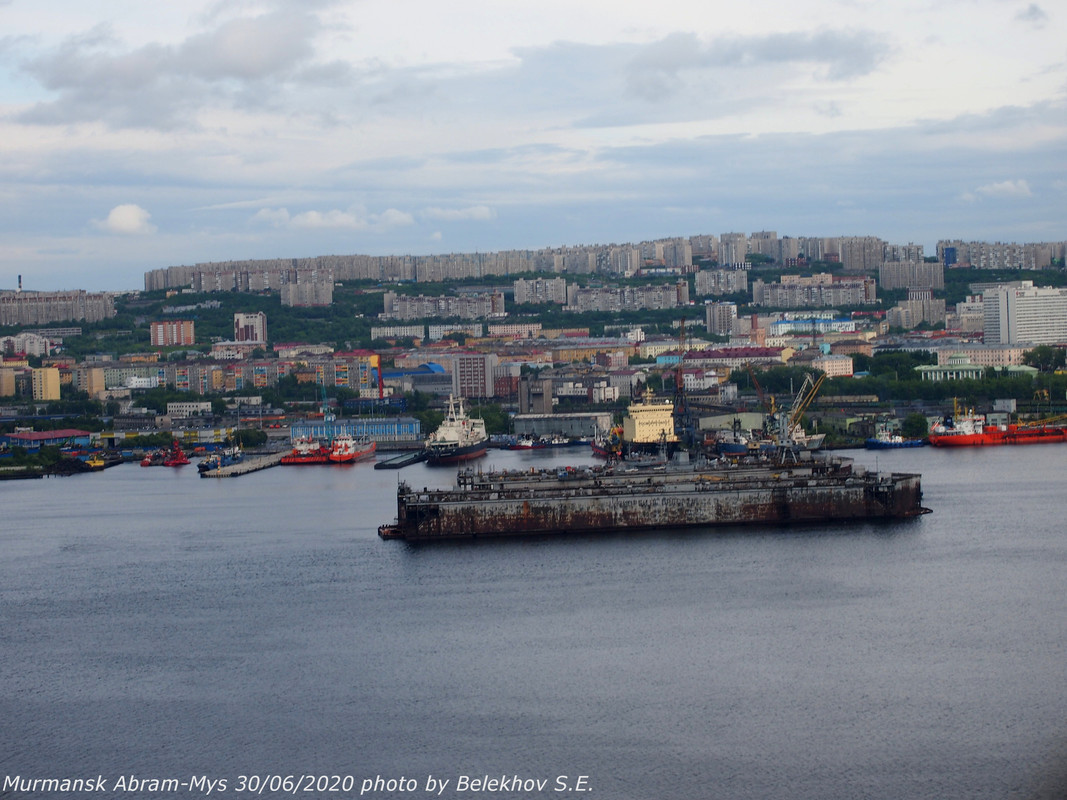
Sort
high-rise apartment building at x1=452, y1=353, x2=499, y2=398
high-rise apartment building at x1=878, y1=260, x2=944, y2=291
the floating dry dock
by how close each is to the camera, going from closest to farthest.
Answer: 1. the floating dry dock
2. high-rise apartment building at x1=452, y1=353, x2=499, y2=398
3. high-rise apartment building at x1=878, y1=260, x2=944, y2=291

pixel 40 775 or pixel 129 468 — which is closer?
pixel 40 775

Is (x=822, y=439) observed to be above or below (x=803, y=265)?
below

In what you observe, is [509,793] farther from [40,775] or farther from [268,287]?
[268,287]

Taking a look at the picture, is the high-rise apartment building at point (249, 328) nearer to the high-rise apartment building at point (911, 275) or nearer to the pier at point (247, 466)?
the high-rise apartment building at point (911, 275)

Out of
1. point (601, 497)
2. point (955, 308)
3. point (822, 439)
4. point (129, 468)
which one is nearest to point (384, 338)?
point (955, 308)

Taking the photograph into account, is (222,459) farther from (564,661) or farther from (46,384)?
(564,661)

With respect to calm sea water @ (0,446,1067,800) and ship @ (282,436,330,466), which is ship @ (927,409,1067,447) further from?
calm sea water @ (0,446,1067,800)

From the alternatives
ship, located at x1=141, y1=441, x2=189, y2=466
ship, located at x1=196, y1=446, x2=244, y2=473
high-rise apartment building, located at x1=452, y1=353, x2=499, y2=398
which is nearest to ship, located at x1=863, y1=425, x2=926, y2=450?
ship, located at x1=196, y1=446, x2=244, y2=473
